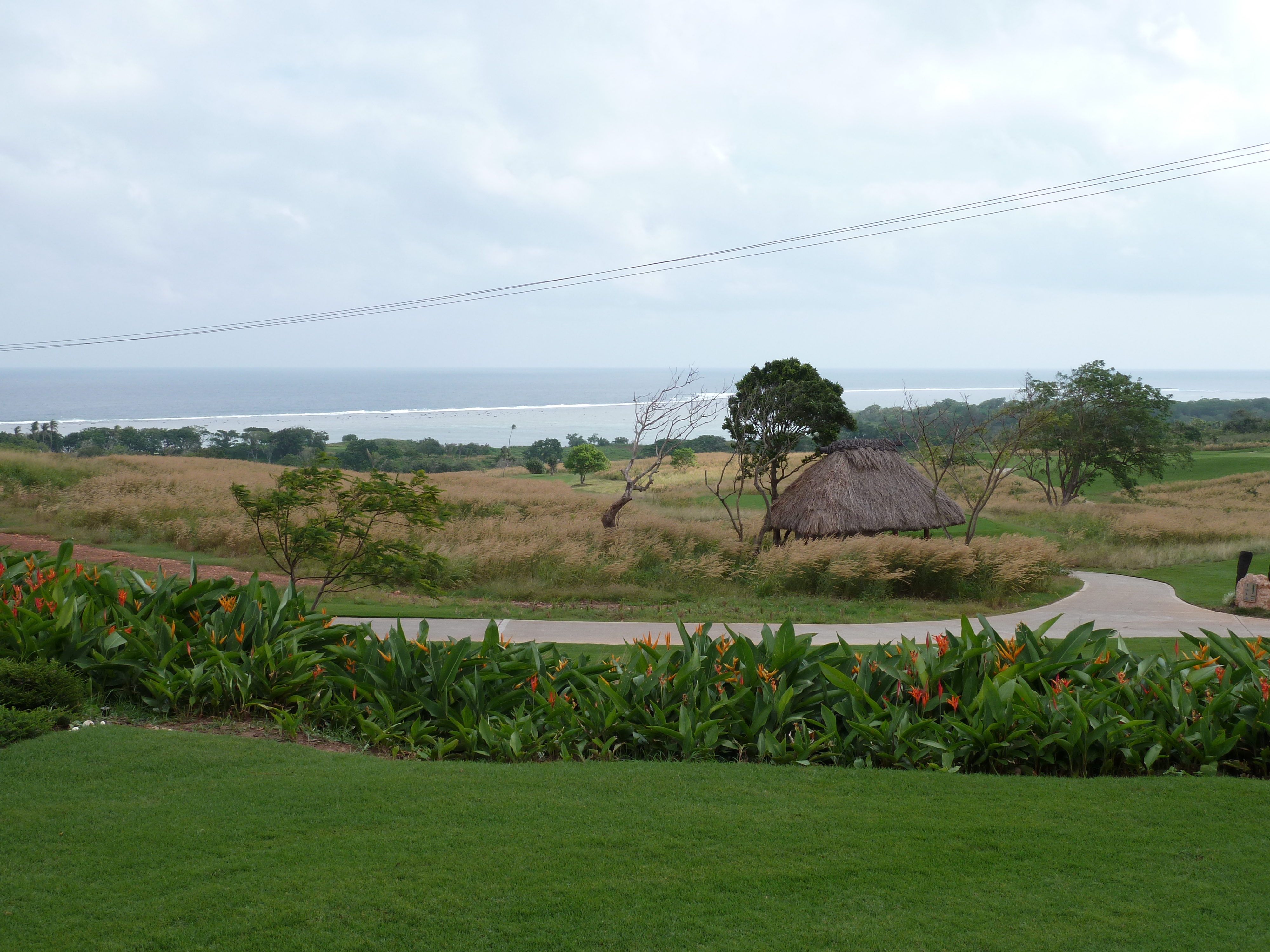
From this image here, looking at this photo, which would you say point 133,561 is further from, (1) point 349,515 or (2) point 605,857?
(2) point 605,857

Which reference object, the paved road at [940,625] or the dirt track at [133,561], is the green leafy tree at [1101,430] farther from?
the dirt track at [133,561]

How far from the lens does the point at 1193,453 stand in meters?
52.5

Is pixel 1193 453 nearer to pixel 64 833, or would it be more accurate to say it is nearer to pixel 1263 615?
pixel 1263 615

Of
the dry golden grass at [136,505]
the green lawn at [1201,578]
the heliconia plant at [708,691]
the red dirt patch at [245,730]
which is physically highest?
the dry golden grass at [136,505]

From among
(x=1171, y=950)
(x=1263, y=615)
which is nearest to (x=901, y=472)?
(x=1263, y=615)

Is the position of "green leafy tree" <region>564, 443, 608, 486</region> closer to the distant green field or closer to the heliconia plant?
the distant green field

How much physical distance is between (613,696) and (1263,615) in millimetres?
12179

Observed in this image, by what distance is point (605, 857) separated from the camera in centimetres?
321

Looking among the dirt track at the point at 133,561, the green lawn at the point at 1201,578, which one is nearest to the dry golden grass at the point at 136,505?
the dirt track at the point at 133,561

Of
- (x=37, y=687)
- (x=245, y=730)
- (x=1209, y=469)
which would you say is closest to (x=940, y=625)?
(x=245, y=730)

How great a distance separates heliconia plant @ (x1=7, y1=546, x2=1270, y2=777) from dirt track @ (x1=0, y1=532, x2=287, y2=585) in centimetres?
643

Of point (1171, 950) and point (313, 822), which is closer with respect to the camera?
point (1171, 950)

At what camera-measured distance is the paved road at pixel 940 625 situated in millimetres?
9789

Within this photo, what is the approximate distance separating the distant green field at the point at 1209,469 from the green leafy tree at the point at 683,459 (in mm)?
20285
